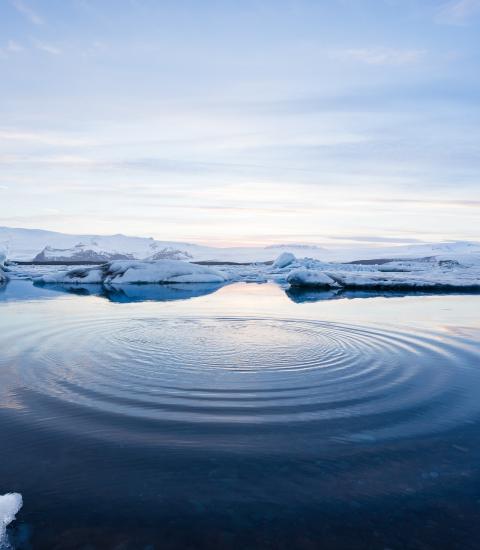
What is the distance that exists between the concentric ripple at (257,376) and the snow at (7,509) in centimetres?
117

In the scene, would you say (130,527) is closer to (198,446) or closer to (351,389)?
(198,446)

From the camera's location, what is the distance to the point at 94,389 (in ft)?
16.6

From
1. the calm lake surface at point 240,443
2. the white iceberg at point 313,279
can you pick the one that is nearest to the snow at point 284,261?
the white iceberg at point 313,279

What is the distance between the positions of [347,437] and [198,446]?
Answer: 4.01ft

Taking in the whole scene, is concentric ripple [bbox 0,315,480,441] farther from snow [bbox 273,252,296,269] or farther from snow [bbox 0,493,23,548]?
snow [bbox 273,252,296,269]

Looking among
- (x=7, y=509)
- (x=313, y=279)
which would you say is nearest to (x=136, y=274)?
(x=313, y=279)

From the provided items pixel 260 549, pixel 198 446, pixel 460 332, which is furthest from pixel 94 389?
pixel 460 332

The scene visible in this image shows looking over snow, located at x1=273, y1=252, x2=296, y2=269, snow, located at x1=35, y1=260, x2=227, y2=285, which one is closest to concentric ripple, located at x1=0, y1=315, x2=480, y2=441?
snow, located at x1=35, y1=260, x2=227, y2=285

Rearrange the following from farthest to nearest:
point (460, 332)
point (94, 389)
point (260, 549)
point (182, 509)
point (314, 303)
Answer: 1. point (314, 303)
2. point (460, 332)
3. point (94, 389)
4. point (182, 509)
5. point (260, 549)

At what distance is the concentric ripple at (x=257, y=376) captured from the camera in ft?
14.2

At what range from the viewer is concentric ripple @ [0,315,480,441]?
14.2ft

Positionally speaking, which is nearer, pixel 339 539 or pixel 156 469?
pixel 339 539

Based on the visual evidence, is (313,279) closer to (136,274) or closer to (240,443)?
(136,274)

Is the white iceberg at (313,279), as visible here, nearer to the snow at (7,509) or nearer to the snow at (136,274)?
the snow at (136,274)
